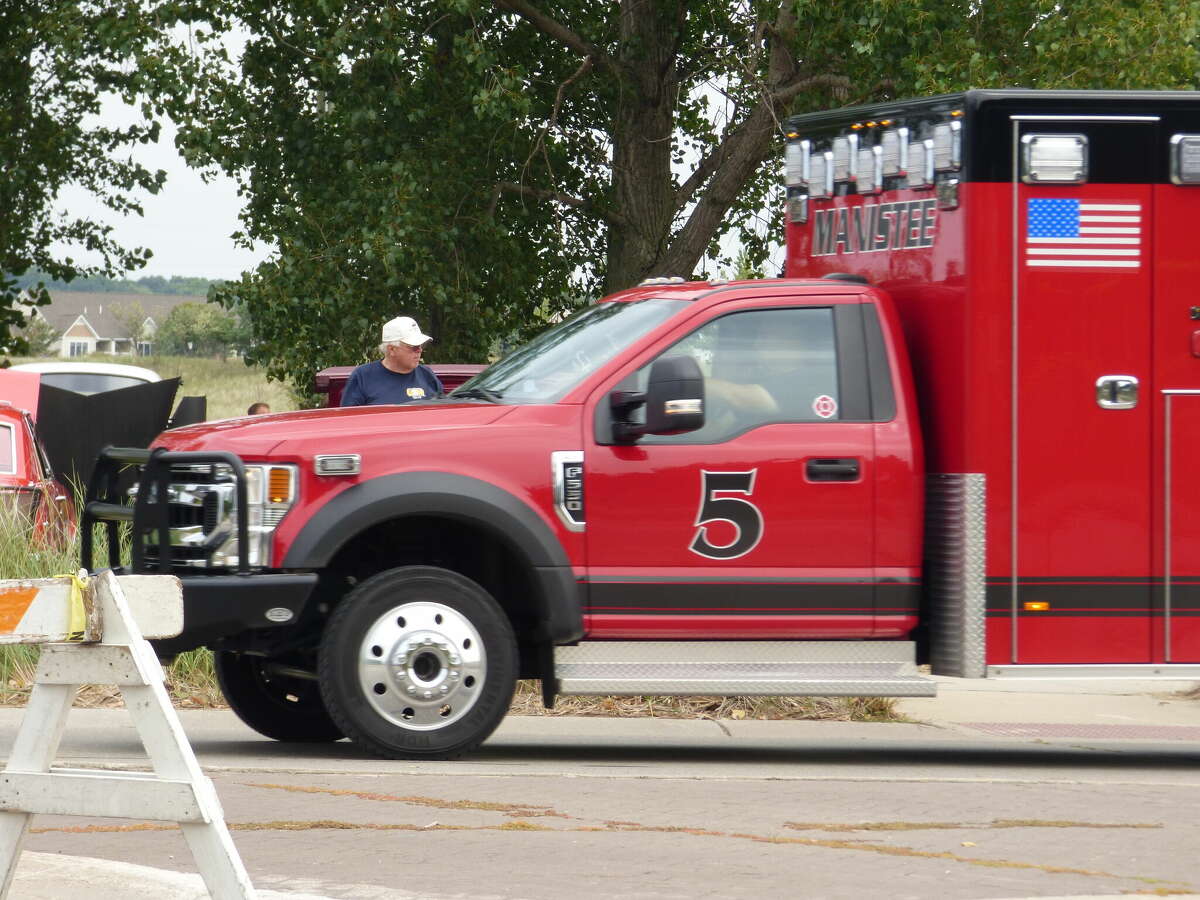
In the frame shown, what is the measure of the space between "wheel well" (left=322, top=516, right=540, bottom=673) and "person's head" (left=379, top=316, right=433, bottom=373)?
2.34 metres

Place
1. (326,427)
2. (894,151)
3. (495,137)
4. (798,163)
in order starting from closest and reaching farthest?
(326,427) → (894,151) → (798,163) → (495,137)

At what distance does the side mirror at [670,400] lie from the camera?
7.88m

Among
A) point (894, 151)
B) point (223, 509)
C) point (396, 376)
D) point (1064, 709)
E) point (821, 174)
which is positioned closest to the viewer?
point (223, 509)

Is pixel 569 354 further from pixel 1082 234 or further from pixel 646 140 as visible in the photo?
pixel 646 140

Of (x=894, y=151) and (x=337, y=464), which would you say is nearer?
(x=337, y=464)

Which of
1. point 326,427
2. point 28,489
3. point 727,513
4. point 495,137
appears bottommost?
point 28,489

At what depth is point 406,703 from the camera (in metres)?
7.91

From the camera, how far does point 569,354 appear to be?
8.54m

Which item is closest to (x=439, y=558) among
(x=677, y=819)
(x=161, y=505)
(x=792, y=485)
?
(x=161, y=505)

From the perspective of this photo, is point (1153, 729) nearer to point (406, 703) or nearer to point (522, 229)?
point (406, 703)

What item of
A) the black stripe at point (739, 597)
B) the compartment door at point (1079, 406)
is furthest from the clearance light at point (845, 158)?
the black stripe at point (739, 597)

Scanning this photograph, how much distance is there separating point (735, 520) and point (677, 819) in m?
1.80

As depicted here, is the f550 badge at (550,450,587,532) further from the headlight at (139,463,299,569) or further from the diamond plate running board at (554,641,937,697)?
the headlight at (139,463,299,569)

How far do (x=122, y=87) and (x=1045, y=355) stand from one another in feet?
74.4
